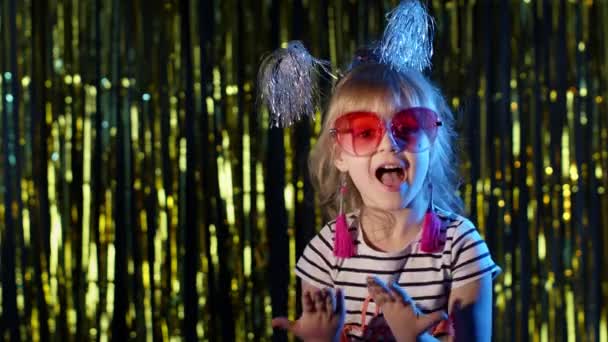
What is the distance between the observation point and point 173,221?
2.94 metres

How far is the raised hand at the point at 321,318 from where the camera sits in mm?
1961

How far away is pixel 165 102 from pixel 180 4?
11.3 inches

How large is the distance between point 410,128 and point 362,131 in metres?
0.09

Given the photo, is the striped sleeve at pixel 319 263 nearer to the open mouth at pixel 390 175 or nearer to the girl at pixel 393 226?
the girl at pixel 393 226

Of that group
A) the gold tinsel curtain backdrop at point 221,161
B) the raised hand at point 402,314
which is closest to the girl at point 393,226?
the raised hand at point 402,314

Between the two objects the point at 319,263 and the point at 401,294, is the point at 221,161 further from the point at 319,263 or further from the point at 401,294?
the point at 401,294

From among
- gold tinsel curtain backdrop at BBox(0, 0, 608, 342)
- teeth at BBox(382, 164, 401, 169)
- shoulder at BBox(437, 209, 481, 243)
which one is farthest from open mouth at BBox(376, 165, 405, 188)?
gold tinsel curtain backdrop at BBox(0, 0, 608, 342)

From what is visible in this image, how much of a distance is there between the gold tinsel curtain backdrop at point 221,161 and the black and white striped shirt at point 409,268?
0.80 meters

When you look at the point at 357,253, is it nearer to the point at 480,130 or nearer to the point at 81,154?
the point at 480,130

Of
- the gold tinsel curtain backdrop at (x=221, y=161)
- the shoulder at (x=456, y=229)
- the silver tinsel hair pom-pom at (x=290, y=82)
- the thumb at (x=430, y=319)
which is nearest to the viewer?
the thumb at (x=430, y=319)

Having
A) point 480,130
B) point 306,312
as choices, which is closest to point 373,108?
point 306,312

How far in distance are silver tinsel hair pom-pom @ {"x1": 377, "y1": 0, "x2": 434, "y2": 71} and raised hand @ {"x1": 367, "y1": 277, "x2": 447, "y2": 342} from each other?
1.52 feet

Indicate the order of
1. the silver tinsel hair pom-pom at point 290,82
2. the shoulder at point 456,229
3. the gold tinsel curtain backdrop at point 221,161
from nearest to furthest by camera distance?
the shoulder at point 456,229, the silver tinsel hair pom-pom at point 290,82, the gold tinsel curtain backdrop at point 221,161

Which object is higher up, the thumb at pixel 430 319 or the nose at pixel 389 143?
the nose at pixel 389 143
